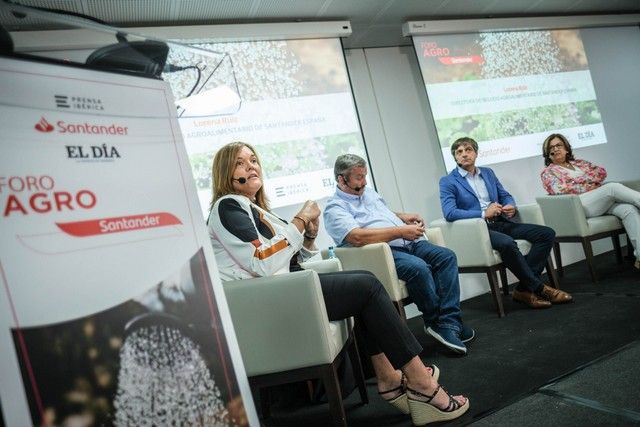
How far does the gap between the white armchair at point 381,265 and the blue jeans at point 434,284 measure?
0.04m

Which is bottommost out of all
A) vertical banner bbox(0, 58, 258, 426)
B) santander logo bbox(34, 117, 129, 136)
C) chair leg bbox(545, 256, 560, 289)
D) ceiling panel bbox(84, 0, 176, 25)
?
chair leg bbox(545, 256, 560, 289)

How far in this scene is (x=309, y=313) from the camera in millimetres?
1535

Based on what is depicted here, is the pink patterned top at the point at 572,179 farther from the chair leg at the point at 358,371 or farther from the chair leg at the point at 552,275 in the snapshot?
the chair leg at the point at 358,371

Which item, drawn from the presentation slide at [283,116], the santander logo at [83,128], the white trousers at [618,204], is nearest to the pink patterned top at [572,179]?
the white trousers at [618,204]

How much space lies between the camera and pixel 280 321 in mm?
1552

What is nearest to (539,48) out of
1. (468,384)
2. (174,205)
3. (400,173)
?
(400,173)

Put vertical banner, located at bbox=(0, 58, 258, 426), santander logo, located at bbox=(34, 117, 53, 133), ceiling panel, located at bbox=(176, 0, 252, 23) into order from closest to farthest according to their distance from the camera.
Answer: vertical banner, located at bbox=(0, 58, 258, 426)
santander logo, located at bbox=(34, 117, 53, 133)
ceiling panel, located at bbox=(176, 0, 252, 23)

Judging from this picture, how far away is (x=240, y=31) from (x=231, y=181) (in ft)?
6.35

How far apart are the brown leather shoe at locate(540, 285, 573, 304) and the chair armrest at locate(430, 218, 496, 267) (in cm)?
36

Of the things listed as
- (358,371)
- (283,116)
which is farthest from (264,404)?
(283,116)

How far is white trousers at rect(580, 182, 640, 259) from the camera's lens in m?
3.18

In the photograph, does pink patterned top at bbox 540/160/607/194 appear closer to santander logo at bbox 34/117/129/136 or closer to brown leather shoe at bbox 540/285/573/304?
brown leather shoe at bbox 540/285/573/304

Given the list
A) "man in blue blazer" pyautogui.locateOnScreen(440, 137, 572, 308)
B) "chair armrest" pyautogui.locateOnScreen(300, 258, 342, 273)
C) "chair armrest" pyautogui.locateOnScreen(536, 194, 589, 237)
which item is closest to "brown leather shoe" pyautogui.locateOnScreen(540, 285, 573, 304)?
"man in blue blazer" pyautogui.locateOnScreen(440, 137, 572, 308)

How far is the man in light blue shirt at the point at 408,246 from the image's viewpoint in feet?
7.79
